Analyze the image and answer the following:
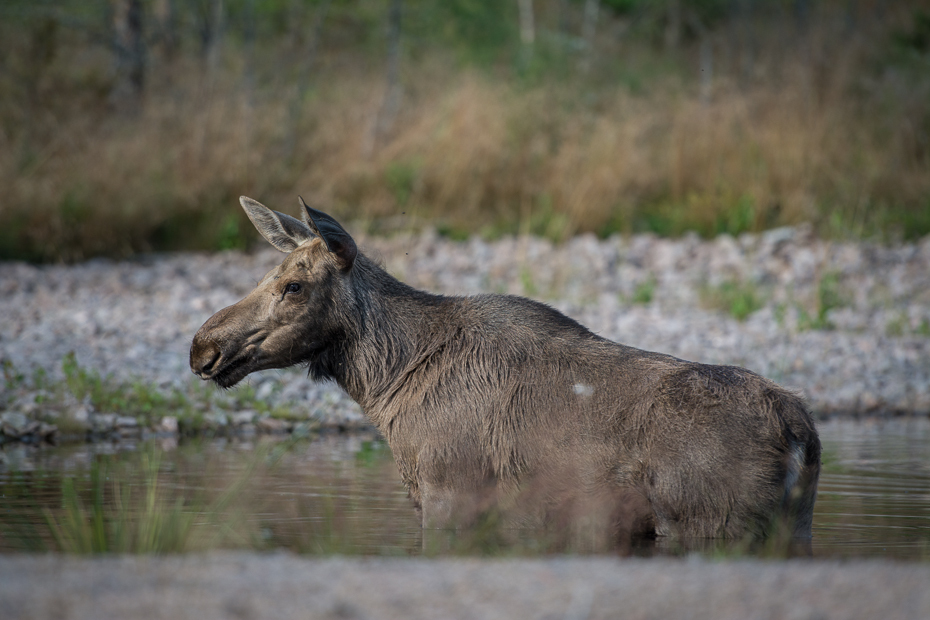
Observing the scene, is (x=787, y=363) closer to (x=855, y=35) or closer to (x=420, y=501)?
(x=420, y=501)

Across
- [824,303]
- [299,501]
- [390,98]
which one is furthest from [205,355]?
[390,98]

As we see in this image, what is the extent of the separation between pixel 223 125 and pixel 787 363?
29.5 feet

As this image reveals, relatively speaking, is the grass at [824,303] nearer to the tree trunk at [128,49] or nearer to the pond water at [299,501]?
the pond water at [299,501]

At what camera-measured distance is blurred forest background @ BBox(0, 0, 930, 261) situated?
46.6 feet

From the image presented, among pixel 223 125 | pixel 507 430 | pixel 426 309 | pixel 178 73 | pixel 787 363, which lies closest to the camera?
pixel 507 430

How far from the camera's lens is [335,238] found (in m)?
5.55

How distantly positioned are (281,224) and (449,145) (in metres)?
10.3

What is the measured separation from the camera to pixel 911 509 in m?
6.06

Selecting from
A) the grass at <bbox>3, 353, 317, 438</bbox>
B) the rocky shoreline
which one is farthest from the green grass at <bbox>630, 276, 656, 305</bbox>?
the grass at <bbox>3, 353, 317, 438</bbox>

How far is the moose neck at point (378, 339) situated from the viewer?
567 cm

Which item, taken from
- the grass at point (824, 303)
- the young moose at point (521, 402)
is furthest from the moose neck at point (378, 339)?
the grass at point (824, 303)

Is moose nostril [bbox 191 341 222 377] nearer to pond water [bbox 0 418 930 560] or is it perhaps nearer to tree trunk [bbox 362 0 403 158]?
pond water [bbox 0 418 930 560]

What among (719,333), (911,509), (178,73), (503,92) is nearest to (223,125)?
(178,73)

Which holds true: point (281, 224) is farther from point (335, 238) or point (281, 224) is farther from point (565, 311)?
point (565, 311)
